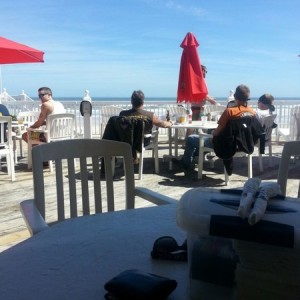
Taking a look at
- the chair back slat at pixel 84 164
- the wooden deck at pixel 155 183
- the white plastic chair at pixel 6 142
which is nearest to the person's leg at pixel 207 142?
the wooden deck at pixel 155 183

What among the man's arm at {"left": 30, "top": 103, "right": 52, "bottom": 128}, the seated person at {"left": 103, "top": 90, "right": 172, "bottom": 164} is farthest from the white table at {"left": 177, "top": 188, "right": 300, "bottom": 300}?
the man's arm at {"left": 30, "top": 103, "right": 52, "bottom": 128}

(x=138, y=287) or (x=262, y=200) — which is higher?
(x=262, y=200)

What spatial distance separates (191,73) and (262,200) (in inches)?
271

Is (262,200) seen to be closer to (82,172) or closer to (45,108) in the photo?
(82,172)

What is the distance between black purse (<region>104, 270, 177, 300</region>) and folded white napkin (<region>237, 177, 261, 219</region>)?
234 millimetres

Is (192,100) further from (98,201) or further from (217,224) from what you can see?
(217,224)

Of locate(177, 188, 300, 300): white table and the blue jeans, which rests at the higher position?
locate(177, 188, 300, 300): white table

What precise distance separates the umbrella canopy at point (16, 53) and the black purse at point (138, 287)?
5.16 m

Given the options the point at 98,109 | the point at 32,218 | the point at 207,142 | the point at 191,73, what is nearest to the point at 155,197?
the point at 32,218

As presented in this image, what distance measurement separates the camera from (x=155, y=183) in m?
5.19

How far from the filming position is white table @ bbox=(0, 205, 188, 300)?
88cm

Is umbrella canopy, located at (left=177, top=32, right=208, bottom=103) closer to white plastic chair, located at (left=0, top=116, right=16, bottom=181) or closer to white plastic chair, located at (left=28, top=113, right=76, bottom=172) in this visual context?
white plastic chair, located at (left=28, top=113, right=76, bottom=172)

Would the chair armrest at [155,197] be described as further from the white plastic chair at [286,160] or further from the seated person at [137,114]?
the seated person at [137,114]

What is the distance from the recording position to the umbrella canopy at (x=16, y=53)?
18.1 ft
